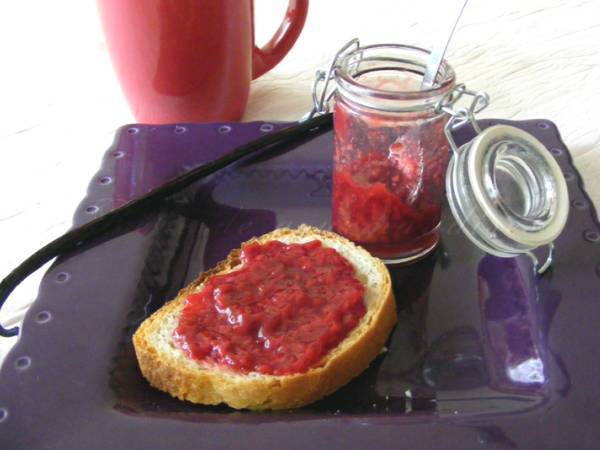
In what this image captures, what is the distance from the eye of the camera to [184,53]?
1111mm

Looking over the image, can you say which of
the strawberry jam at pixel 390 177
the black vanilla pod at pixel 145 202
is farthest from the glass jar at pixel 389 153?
the black vanilla pod at pixel 145 202

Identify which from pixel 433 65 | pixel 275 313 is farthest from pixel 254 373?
pixel 433 65

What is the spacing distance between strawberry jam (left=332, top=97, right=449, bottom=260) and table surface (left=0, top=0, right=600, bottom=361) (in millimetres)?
320

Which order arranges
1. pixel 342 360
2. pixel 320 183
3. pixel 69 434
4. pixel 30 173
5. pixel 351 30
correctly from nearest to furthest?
1. pixel 69 434
2. pixel 342 360
3. pixel 320 183
4. pixel 30 173
5. pixel 351 30

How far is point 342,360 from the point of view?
0.77 metres

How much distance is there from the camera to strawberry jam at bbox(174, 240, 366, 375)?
765mm

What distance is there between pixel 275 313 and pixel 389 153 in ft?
0.82

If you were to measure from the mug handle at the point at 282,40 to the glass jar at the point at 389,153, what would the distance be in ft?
1.17

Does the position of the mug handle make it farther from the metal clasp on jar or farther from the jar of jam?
the metal clasp on jar

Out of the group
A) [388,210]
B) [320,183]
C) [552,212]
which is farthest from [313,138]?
[552,212]

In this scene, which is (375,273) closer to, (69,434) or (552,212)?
(552,212)

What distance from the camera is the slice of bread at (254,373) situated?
2.43 ft

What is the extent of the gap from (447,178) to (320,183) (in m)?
0.23

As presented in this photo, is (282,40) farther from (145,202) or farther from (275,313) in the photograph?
(275,313)
